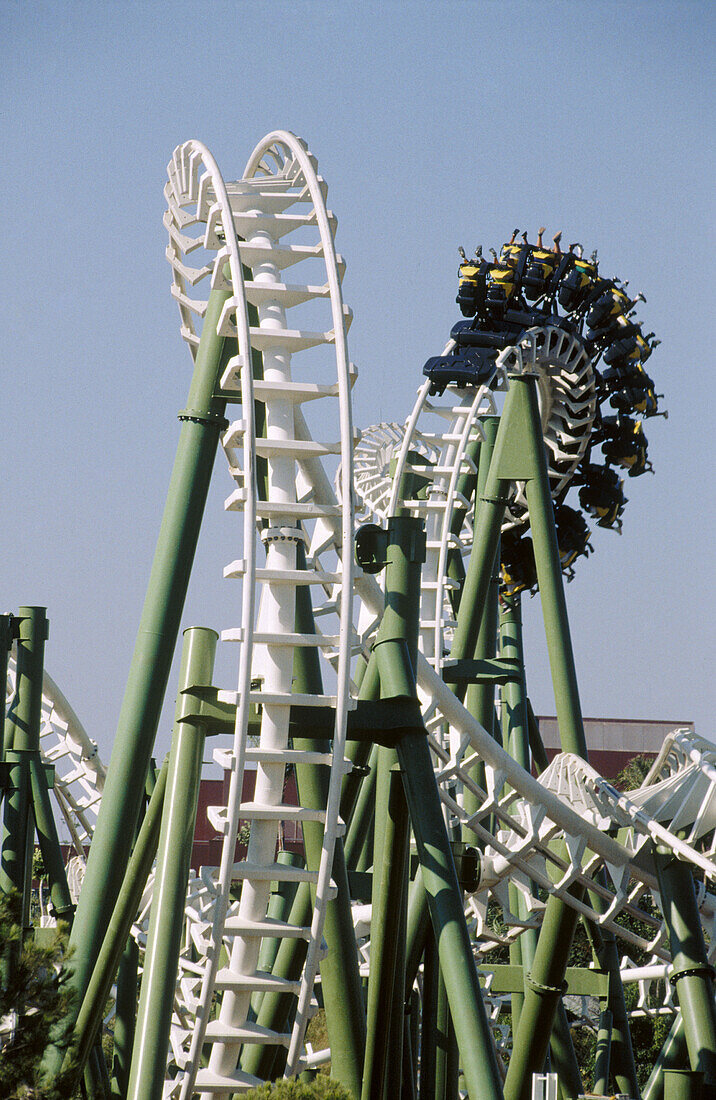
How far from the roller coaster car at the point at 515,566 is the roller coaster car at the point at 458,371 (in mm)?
3080

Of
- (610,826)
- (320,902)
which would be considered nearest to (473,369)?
(610,826)

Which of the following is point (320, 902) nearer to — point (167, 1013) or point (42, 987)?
point (167, 1013)

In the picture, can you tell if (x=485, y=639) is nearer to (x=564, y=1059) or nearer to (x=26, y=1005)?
(x=564, y=1059)

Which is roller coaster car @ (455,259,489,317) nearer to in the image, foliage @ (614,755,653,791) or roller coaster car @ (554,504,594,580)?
roller coaster car @ (554,504,594,580)

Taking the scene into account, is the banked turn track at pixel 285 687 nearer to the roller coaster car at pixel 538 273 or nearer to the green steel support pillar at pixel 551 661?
the green steel support pillar at pixel 551 661

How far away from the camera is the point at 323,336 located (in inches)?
307

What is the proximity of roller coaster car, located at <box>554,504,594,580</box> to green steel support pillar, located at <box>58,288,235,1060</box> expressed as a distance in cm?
824

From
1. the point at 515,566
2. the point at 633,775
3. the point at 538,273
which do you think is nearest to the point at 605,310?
the point at 538,273

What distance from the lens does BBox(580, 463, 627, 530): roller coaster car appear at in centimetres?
1634

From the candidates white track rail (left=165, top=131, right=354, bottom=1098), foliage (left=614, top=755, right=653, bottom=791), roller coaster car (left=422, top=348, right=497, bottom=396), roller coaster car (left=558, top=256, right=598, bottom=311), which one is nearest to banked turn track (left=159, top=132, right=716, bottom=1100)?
white track rail (left=165, top=131, right=354, bottom=1098)

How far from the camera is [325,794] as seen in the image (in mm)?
8562

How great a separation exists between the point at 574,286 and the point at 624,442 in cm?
197

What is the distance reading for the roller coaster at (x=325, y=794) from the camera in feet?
23.9

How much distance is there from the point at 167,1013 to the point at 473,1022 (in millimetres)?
1644
